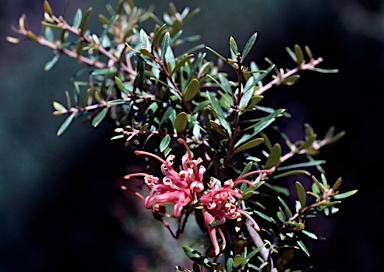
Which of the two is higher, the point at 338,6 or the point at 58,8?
the point at 58,8

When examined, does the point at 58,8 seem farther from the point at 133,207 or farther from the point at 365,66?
the point at 365,66

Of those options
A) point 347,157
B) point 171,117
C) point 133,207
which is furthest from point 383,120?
point 171,117

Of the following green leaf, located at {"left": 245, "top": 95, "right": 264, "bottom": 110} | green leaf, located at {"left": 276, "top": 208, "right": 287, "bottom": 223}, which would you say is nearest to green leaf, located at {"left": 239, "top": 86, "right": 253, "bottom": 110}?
green leaf, located at {"left": 245, "top": 95, "right": 264, "bottom": 110}

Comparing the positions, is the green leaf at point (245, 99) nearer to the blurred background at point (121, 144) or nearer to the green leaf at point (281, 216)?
the green leaf at point (281, 216)

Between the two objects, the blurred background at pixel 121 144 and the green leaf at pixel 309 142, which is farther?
the blurred background at pixel 121 144

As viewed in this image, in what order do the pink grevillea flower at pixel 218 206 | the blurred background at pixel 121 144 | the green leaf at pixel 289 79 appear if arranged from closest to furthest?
the pink grevillea flower at pixel 218 206 < the green leaf at pixel 289 79 < the blurred background at pixel 121 144

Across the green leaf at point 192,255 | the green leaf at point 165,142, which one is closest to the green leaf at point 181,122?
the green leaf at point 165,142
